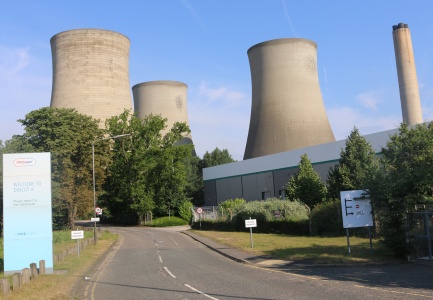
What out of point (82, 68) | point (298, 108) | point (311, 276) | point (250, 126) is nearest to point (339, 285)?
point (311, 276)

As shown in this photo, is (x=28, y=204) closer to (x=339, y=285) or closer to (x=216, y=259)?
(x=216, y=259)

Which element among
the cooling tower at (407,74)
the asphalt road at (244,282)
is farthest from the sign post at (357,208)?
the cooling tower at (407,74)

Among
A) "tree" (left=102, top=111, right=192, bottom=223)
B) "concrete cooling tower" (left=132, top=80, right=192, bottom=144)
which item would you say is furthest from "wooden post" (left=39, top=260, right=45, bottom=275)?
"concrete cooling tower" (left=132, top=80, right=192, bottom=144)

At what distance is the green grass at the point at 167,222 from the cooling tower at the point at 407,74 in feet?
89.5

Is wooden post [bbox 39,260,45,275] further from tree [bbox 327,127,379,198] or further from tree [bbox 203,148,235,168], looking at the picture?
tree [bbox 203,148,235,168]

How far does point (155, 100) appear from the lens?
59125 millimetres

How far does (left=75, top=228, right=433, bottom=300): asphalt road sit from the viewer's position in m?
9.28

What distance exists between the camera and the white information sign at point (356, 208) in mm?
16328

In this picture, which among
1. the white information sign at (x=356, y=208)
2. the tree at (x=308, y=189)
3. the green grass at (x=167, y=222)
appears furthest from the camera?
the green grass at (x=167, y=222)

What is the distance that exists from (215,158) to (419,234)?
6923 centimetres

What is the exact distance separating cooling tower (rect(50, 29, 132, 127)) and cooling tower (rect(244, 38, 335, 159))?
14.5 m

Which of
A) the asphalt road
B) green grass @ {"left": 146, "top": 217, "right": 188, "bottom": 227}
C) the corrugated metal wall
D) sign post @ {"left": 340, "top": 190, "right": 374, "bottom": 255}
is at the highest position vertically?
the corrugated metal wall

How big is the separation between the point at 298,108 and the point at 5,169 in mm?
32704

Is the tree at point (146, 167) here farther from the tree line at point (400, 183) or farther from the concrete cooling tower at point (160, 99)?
the tree line at point (400, 183)
